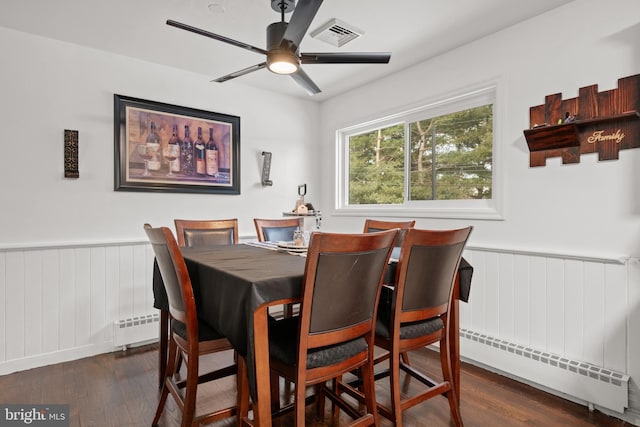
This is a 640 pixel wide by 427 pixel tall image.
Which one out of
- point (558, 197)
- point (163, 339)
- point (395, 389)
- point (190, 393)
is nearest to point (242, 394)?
point (190, 393)

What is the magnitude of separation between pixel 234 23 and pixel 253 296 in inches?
81.1

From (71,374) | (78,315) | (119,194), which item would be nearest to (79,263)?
(78,315)

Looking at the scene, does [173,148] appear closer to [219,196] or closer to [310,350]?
[219,196]

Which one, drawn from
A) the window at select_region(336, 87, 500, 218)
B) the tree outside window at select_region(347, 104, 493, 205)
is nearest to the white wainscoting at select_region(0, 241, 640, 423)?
the window at select_region(336, 87, 500, 218)

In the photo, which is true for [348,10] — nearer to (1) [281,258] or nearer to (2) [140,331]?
(1) [281,258]

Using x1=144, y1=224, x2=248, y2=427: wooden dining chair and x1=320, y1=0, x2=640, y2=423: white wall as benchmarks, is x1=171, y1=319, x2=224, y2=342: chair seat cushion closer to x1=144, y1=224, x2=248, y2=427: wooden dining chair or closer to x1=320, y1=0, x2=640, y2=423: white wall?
x1=144, y1=224, x2=248, y2=427: wooden dining chair

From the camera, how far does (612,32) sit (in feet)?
6.81

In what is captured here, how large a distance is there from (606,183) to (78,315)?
386cm

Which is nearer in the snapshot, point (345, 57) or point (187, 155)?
point (345, 57)

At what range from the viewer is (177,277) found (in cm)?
156

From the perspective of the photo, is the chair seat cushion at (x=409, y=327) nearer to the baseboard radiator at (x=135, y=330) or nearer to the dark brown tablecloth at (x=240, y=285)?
the dark brown tablecloth at (x=240, y=285)

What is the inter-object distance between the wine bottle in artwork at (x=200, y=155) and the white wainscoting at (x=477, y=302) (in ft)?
2.83

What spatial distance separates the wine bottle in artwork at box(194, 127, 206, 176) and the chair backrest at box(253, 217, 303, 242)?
831 mm

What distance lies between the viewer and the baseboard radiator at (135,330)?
9.43 feet
